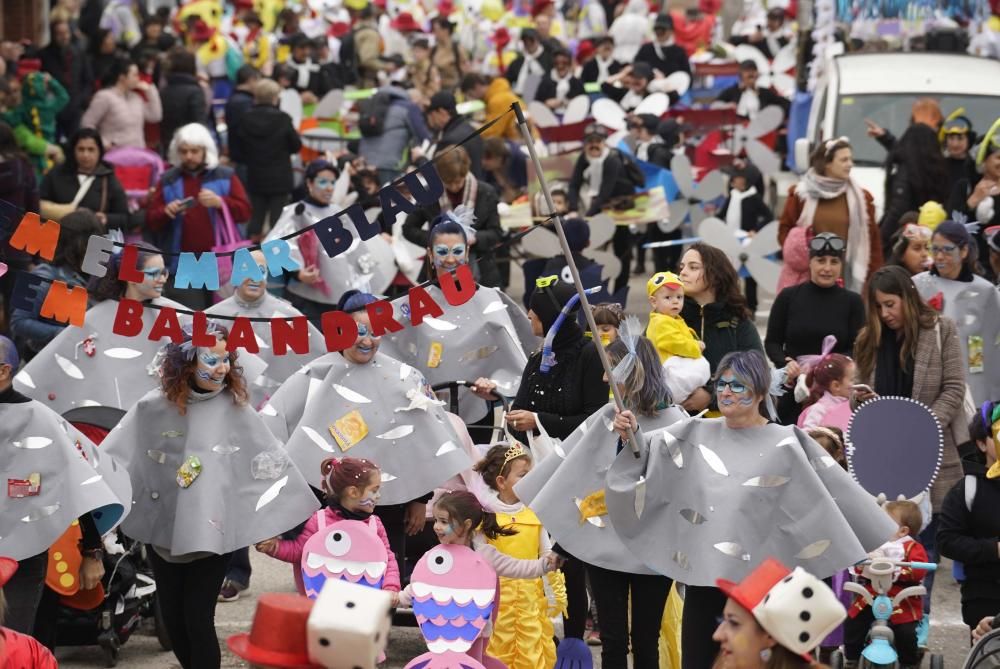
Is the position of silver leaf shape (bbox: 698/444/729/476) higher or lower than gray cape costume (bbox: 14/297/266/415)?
higher

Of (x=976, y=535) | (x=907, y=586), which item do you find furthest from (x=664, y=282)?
(x=976, y=535)

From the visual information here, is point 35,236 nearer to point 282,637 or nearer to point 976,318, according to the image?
point 282,637

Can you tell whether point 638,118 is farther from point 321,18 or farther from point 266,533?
point 321,18

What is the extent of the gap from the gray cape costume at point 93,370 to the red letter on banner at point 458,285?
74.6 inches

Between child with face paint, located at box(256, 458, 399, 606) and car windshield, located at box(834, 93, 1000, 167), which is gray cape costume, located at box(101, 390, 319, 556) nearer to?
child with face paint, located at box(256, 458, 399, 606)

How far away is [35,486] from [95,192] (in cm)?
576

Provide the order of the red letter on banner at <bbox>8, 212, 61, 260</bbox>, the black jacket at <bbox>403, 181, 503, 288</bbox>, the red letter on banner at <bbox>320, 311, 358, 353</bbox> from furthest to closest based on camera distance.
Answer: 1. the black jacket at <bbox>403, 181, 503, 288</bbox>
2. the red letter on banner at <bbox>320, 311, 358, 353</bbox>
3. the red letter on banner at <bbox>8, 212, 61, 260</bbox>

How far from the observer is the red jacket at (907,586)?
804 centimetres

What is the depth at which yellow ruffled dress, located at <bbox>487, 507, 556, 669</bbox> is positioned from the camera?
7.96m

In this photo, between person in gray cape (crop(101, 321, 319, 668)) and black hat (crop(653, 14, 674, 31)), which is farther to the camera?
black hat (crop(653, 14, 674, 31))

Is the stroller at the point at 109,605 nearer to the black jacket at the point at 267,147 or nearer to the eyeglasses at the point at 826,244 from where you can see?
the eyeglasses at the point at 826,244

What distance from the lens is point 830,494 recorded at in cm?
709

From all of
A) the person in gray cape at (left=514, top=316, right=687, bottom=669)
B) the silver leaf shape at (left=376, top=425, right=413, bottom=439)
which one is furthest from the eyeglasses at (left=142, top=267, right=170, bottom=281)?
the person in gray cape at (left=514, top=316, right=687, bottom=669)

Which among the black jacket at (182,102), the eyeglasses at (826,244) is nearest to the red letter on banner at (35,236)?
the eyeglasses at (826,244)
